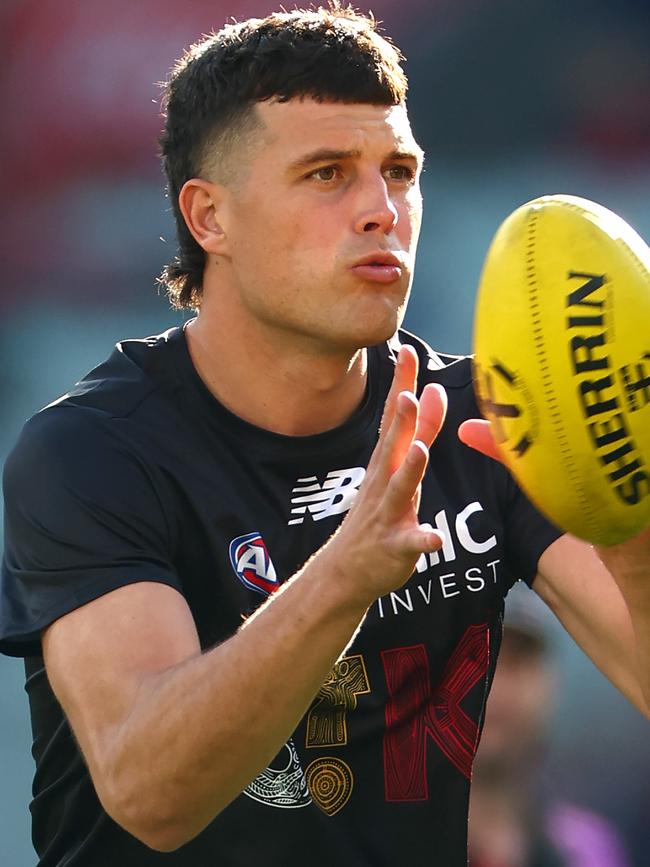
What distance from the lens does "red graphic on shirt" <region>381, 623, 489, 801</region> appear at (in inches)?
126

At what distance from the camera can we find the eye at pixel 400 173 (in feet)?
10.7

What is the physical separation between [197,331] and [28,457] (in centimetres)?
58

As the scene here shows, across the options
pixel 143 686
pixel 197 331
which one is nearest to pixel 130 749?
pixel 143 686

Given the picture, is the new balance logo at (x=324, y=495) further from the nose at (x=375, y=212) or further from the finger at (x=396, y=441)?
the finger at (x=396, y=441)

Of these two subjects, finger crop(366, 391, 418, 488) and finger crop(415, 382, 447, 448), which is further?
finger crop(415, 382, 447, 448)

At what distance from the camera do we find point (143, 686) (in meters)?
2.57

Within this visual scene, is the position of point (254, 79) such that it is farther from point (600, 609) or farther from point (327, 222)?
point (600, 609)

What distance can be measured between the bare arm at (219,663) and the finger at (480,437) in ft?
0.87

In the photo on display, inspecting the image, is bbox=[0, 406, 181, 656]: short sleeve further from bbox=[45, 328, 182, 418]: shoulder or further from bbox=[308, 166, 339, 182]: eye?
bbox=[308, 166, 339, 182]: eye

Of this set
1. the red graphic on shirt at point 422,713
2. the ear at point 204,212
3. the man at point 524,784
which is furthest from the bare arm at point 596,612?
the man at point 524,784

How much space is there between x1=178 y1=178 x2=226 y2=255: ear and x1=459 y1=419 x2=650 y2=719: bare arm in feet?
3.38

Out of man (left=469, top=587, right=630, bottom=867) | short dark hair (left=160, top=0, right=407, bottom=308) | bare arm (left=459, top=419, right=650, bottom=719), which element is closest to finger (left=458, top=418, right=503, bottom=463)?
bare arm (left=459, top=419, right=650, bottom=719)

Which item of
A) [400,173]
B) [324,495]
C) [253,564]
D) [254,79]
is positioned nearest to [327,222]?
[400,173]

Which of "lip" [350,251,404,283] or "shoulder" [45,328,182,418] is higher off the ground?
"lip" [350,251,404,283]
